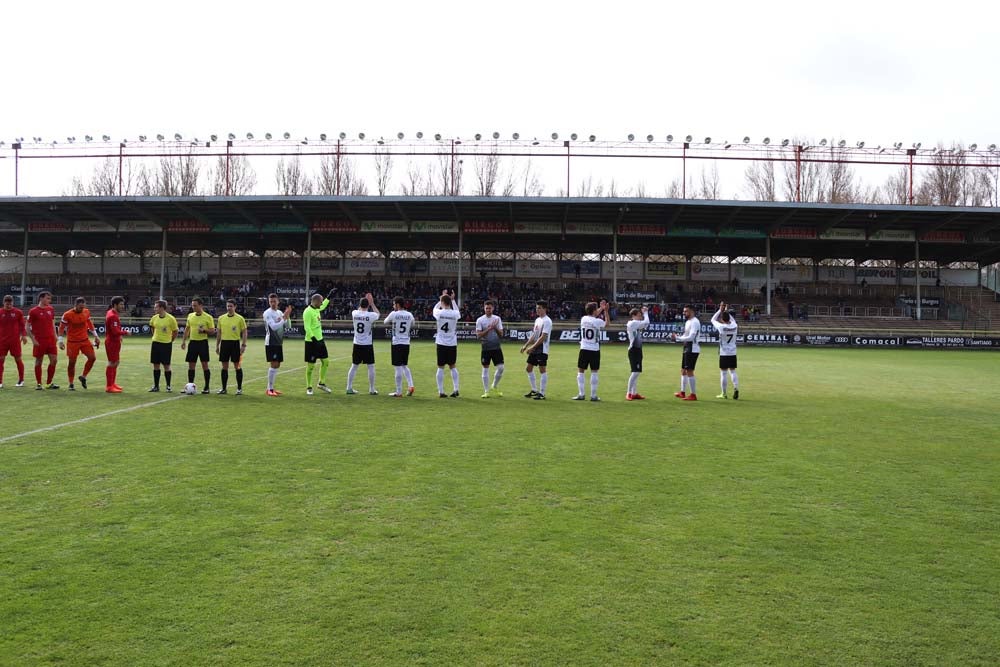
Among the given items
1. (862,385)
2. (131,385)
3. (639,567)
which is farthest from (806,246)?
(639,567)

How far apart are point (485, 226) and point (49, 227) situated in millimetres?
29877

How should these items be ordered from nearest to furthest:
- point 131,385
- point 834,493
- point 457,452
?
point 834,493
point 457,452
point 131,385

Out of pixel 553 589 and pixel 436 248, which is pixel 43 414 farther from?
pixel 436 248

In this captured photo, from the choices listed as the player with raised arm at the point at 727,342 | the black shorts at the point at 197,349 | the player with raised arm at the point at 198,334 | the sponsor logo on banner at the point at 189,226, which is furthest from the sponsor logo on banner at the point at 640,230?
the black shorts at the point at 197,349

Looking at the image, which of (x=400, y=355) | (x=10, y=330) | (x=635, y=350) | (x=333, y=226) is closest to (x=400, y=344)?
(x=400, y=355)

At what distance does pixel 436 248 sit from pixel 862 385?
125 feet

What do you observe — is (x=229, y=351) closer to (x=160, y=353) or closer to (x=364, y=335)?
(x=160, y=353)

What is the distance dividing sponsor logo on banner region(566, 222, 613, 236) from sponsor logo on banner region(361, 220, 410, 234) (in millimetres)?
10753

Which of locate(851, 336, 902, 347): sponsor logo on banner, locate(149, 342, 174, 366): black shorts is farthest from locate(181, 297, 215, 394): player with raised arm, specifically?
locate(851, 336, 902, 347): sponsor logo on banner

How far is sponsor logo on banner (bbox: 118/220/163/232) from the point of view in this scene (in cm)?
4859

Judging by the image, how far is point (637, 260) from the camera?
52969 mm

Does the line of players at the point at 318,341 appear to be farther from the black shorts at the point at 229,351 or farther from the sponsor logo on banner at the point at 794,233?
the sponsor logo on banner at the point at 794,233

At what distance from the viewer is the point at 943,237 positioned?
47.1m

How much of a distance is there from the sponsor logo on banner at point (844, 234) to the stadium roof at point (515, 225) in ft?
0.21
